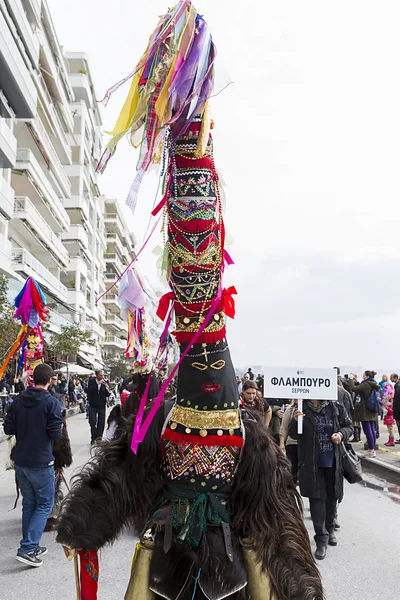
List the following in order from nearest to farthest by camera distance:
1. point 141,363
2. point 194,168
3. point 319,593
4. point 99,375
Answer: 1. point 319,593
2. point 194,168
3. point 141,363
4. point 99,375

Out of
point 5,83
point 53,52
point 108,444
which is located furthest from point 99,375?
point 53,52

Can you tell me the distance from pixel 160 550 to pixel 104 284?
6691 cm

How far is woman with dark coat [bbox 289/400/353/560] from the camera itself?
5.79 meters

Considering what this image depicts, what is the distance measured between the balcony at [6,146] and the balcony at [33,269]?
5.73 metres

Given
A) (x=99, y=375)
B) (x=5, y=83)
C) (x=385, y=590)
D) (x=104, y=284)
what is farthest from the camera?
(x=104, y=284)

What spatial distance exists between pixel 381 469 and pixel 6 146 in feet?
65.8

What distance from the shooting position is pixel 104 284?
68312 millimetres

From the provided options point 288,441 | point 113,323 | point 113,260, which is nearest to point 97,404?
point 288,441

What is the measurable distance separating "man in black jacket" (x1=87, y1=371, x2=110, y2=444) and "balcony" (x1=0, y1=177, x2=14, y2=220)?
48.4 ft

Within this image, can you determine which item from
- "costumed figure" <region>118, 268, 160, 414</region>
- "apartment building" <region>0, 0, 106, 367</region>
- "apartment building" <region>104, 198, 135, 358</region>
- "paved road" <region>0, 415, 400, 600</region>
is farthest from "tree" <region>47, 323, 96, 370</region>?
"apartment building" <region>104, 198, 135, 358</region>

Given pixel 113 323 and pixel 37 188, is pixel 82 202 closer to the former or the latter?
pixel 37 188

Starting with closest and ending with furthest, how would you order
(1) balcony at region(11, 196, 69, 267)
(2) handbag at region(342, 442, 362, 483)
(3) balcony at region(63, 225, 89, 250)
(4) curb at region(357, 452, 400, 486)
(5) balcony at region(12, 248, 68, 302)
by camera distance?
(2) handbag at region(342, 442, 362, 483) < (4) curb at region(357, 452, 400, 486) < (5) balcony at region(12, 248, 68, 302) < (1) balcony at region(11, 196, 69, 267) < (3) balcony at region(63, 225, 89, 250)

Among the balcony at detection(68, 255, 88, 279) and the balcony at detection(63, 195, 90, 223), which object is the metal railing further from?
the balcony at detection(63, 195, 90, 223)

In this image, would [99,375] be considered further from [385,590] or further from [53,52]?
[53,52]
